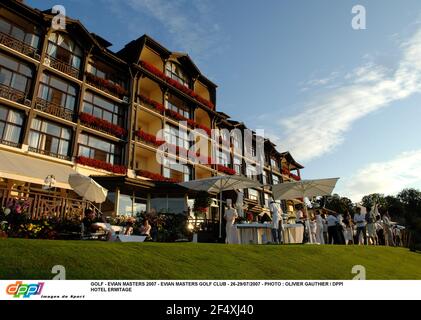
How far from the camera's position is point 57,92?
2361 centimetres

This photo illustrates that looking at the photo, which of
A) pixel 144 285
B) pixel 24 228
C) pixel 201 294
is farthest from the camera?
pixel 24 228

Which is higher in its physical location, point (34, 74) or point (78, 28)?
point (78, 28)

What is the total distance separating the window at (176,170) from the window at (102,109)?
600cm

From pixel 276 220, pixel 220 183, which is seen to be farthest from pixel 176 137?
pixel 276 220

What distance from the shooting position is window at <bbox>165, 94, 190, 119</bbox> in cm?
3326

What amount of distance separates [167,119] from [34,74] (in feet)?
41.0

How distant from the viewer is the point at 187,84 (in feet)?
119

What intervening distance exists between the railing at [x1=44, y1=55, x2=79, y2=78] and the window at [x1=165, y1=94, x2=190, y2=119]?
32.4ft

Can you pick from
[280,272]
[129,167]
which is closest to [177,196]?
[129,167]

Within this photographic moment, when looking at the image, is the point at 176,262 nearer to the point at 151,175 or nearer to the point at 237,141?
the point at 151,175

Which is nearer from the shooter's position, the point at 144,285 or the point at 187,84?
the point at 144,285

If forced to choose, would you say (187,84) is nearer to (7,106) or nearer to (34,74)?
(34,74)

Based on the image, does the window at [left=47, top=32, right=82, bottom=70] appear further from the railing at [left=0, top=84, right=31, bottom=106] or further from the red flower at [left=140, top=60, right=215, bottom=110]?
the red flower at [left=140, top=60, right=215, bottom=110]

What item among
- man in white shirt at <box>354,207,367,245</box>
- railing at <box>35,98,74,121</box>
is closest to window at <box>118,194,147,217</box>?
railing at <box>35,98,74,121</box>
